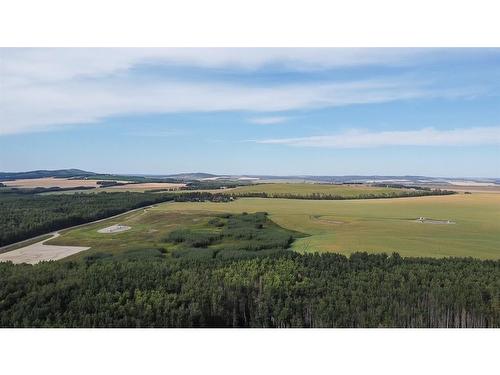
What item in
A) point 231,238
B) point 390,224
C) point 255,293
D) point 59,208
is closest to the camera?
point 255,293

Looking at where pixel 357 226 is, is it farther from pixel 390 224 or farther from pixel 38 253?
pixel 38 253

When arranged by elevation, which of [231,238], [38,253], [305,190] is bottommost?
[38,253]

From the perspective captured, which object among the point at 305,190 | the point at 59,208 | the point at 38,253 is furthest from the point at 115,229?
the point at 305,190

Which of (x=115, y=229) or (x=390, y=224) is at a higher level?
(x=390, y=224)

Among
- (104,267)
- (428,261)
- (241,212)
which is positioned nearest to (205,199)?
(241,212)

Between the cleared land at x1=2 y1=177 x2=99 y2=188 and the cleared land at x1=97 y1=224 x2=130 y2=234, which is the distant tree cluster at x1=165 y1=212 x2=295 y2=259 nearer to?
the cleared land at x1=97 y1=224 x2=130 y2=234

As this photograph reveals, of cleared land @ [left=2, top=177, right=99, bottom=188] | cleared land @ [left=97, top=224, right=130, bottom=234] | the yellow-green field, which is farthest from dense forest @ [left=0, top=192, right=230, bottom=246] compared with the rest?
the yellow-green field
